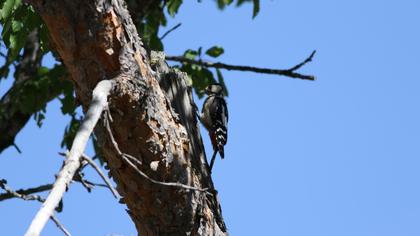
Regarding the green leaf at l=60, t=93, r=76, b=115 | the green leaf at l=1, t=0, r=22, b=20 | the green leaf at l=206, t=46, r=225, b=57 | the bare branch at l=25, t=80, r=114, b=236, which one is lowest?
the bare branch at l=25, t=80, r=114, b=236

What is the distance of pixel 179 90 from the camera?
4.17 metres

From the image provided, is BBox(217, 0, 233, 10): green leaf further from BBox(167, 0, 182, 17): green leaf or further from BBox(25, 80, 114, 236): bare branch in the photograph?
BBox(25, 80, 114, 236): bare branch

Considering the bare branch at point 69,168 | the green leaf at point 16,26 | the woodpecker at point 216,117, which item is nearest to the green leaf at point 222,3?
the woodpecker at point 216,117

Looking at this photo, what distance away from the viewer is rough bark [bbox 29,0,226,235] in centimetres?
352

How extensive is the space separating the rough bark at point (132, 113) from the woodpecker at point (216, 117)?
3100 mm

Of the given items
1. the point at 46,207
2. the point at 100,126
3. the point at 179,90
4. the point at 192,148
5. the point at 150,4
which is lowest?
the point at 46,207

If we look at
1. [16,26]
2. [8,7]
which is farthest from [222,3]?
[8,7]

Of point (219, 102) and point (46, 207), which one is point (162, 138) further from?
point (219, 102)

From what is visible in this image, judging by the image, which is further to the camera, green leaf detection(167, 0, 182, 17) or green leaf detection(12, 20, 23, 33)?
green leaf detection(167, 0, 182, 17)

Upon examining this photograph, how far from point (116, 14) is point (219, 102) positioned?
437cm

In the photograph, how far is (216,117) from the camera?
774cm

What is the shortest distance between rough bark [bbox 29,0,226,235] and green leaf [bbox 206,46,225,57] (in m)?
2.29

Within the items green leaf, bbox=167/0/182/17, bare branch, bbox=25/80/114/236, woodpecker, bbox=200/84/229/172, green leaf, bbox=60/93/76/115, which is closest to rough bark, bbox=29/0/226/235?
bare branch, bbox=25/80/114/236

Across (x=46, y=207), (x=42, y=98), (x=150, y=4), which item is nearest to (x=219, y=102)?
(x=150, y=4)
